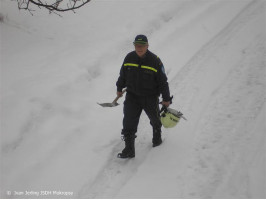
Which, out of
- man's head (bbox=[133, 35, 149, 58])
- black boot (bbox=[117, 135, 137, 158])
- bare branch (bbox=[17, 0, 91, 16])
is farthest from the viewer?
bare branch (bbox=[17, 0, 91, 16])

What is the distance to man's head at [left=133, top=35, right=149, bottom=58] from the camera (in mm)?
4371

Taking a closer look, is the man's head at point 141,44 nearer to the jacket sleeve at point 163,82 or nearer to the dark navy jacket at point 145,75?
the dark navy jacket at point 145,75

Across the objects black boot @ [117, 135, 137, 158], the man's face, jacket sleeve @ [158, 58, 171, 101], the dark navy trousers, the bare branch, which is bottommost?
black boot @ [117, 135, 137, 158]

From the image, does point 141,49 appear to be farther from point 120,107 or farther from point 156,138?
point 120,107

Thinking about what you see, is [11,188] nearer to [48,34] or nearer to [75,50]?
[75,50]

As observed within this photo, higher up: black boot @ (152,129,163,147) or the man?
the man

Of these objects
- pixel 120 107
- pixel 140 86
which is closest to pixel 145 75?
pixel 140 86

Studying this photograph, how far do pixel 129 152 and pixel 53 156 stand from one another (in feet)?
3.78

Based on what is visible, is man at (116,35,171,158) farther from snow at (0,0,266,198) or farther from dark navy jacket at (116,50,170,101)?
snow at (0,0,266,198)

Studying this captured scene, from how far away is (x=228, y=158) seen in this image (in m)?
4.75

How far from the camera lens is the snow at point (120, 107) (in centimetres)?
456

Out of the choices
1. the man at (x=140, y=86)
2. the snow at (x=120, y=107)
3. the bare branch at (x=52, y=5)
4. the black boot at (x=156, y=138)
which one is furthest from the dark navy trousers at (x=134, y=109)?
the bare branch at (x=52, y=5)

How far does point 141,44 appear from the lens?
4383 millimetres

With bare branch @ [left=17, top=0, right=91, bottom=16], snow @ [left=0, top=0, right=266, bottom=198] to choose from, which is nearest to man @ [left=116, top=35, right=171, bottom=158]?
snow @ [left=0, top=0, right=266, bottom=198]
